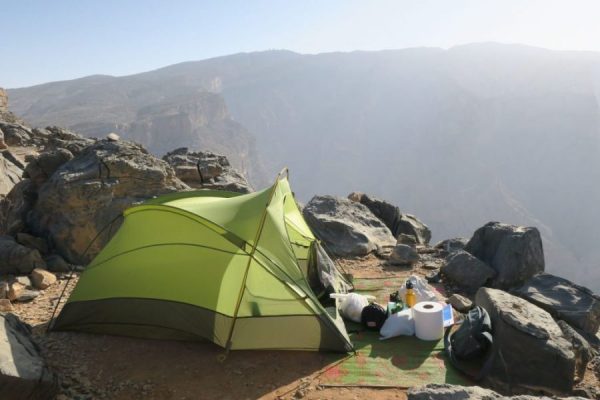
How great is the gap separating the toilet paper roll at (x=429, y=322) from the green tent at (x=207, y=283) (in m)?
1.31

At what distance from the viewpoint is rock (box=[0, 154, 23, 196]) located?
747 inches

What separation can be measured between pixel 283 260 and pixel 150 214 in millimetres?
2453

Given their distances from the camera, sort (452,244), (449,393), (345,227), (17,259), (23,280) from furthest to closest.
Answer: (452,244)
(345,227)
(17,259)
(23,280)
(449,393)

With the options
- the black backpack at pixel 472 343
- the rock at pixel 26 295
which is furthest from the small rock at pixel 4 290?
the black backpack at pixel 472 343

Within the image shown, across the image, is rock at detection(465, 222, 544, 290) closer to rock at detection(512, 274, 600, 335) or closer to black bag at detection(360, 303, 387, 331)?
rock at detection(512, 274, 600, 335)

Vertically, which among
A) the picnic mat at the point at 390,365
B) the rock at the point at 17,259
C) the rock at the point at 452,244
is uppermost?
the rock at the point at 17,259

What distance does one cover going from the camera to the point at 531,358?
5910 millimetres

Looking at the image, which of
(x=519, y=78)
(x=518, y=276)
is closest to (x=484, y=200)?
(x=519, y=78)

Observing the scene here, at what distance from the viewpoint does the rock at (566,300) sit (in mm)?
7965

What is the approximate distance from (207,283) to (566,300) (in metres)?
6.76

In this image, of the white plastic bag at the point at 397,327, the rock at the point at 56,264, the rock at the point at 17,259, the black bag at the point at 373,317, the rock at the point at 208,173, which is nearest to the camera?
the white plastic bag at the point at 397,327

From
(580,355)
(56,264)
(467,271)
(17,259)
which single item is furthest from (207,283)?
(467,271)

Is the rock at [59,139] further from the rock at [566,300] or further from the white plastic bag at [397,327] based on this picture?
the rock at [566,300]

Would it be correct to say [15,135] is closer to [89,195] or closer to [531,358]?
[89,195]
